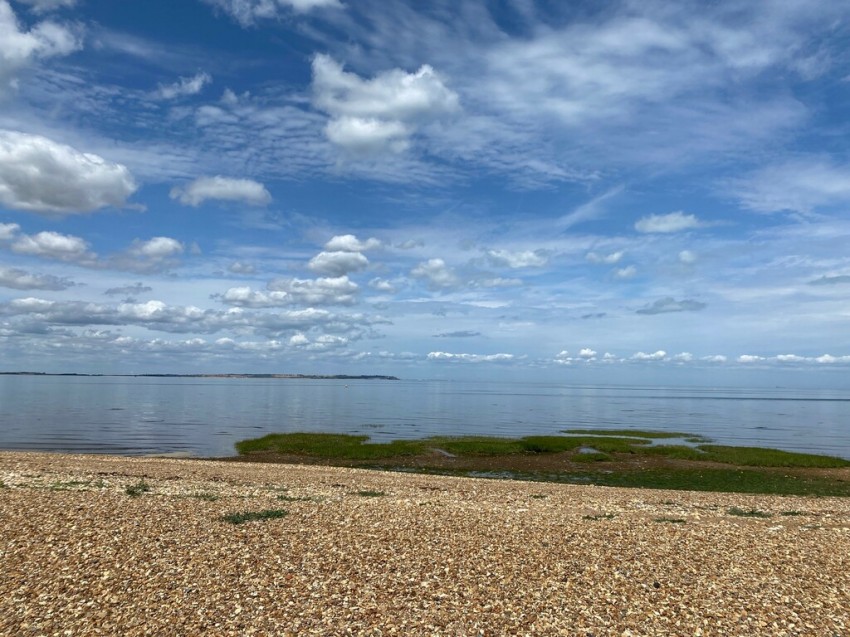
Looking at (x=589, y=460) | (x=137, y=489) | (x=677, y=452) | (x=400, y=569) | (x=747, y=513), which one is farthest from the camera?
(x=677, y=452)

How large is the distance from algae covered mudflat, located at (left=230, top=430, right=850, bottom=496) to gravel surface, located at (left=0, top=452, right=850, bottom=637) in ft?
60.6

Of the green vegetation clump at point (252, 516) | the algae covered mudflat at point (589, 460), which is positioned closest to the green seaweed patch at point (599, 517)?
the green vegetation clump at point (252, 516)

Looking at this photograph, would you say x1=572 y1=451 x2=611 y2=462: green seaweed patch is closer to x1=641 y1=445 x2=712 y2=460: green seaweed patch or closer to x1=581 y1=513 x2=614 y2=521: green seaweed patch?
x1=641 y1=445 x2=712 y2=460: green seaweed patch

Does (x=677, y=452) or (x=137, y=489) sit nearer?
(x=137, y=489)

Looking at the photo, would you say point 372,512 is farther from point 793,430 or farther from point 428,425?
point 793,430

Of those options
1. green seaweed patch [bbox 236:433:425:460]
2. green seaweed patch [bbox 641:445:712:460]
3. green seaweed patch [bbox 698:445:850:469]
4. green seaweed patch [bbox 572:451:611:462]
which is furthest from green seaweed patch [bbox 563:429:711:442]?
green seaweed patch [bbox 236:433:425:460]

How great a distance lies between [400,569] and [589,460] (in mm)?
40537

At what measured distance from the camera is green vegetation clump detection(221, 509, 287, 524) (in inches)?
660

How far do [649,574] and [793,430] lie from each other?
88.1 meters

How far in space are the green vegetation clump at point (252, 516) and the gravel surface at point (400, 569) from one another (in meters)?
0.27

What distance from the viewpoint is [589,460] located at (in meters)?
49.9

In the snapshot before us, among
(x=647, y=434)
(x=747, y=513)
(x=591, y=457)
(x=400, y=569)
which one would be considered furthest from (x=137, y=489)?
(x=647, y=434)

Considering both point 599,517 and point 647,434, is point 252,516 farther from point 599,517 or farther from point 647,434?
point 647,434

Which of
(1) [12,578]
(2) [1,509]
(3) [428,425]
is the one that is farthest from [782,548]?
(3) [428,425]
